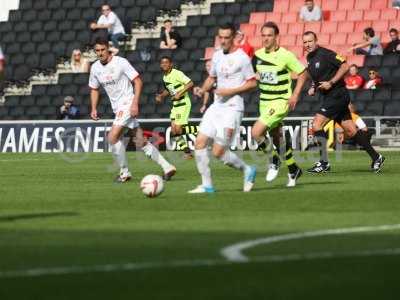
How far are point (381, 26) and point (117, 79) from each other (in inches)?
604

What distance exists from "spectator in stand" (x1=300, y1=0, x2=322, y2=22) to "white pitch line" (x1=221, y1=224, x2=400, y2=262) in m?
23.4

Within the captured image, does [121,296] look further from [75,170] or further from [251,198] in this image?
[75,170]

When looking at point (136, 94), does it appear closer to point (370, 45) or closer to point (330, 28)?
point (370, 45)

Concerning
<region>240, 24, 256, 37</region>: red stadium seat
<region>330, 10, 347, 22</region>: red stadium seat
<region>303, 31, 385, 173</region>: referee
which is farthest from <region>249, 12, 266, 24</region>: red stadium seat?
<region>303, 31, 385, 173</region>: referee

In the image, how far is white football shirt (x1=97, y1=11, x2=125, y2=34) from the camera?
36875 mm

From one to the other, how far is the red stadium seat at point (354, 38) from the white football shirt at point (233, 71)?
58.7 ft

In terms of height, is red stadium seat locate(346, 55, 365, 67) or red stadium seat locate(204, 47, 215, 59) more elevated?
red stadium seat locate(346, 55, 365, 67)

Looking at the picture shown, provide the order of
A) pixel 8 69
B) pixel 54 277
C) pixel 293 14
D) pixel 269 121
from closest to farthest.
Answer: pixel 54 277
pixel 269 121
pixel 293 14
pixel 8 69

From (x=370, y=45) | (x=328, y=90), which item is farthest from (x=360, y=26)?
(x=328, y=90)

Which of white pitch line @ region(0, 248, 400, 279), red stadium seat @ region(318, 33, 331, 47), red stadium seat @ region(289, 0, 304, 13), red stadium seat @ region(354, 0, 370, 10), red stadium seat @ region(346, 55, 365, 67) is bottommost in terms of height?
red stadium seat @ region(346, 55, 365, 67)

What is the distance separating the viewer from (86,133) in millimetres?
32688

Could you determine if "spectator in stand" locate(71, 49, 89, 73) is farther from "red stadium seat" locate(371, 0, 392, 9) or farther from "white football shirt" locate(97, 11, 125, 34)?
"red stadium seat" locate(371, 0, 392, 9)

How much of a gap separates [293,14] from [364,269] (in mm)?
27679

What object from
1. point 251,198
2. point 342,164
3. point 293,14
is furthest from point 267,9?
point 251,198
